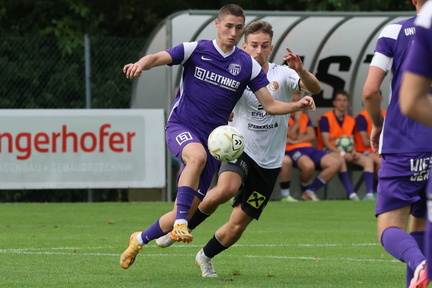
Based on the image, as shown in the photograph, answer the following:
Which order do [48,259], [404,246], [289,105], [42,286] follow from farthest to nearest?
[48,259] → [289,105] → [42,286] → [404,246]

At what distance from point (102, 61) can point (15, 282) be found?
11510 millimetres

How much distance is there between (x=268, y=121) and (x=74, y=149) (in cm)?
830

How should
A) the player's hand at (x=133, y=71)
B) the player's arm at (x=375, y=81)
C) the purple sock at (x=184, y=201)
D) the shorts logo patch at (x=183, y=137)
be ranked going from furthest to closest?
the shorts logo patch at (x=183, y=137) → the purple sock at (x=184, y=201) → the player's hand at (x=133, y=71) → the player's arm at (x=375, y=81)

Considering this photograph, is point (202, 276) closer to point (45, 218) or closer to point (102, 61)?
point (45, 218)

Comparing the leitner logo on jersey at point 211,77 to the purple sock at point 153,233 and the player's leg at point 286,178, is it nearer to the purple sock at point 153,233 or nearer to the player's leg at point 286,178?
the purple sock at point 153,233

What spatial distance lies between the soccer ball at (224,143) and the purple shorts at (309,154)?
379 inches

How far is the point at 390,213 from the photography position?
605 centimetres

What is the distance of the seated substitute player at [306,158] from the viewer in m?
17.6

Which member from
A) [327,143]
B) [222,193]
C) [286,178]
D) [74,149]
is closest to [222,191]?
[222,193]

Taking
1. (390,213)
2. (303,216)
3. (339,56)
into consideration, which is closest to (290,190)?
(339,56)

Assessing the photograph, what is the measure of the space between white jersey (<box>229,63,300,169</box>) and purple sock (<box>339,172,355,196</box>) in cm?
882

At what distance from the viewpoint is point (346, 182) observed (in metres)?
17.9

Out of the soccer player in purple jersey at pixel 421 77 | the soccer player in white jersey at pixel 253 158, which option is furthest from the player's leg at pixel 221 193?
the soccer player in purple jersey at pixel 421 77

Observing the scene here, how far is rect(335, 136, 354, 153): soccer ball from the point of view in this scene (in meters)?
18.0
